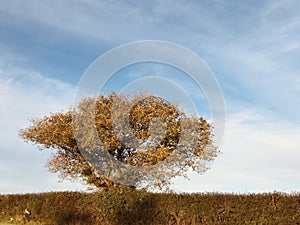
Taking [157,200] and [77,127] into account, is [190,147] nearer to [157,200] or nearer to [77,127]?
[77,127]

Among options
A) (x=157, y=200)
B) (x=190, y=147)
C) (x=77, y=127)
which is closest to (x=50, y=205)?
(x=157, y=200)

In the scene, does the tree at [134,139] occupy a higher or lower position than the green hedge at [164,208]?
higher

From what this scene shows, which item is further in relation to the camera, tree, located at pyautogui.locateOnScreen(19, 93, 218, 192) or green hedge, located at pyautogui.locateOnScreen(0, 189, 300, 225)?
tree, located at pyautogui.locateOnScreen(19, 93, 218, 192)

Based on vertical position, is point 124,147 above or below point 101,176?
above

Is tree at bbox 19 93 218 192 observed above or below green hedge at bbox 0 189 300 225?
above

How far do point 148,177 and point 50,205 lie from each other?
8.33 metres

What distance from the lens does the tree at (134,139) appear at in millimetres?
25048

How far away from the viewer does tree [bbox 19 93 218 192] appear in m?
25.0

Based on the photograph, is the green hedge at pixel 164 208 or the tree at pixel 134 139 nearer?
the green hedge at pixel 164 208

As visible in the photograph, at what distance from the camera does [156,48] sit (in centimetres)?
2253

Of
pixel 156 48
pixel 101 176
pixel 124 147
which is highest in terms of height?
pixel 156 48

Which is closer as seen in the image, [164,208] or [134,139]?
[164,208]

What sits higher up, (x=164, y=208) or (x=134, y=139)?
(x=134, y=139)

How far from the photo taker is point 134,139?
996 inches
